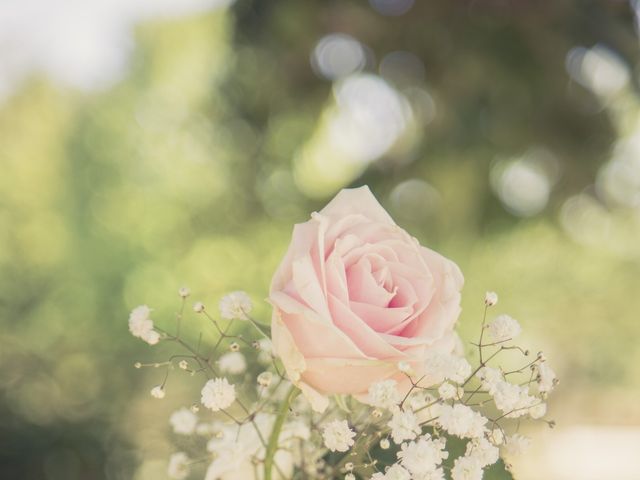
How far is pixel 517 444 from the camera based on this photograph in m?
0.39

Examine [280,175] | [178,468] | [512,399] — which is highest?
[512,399]

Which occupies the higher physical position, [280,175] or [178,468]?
[178,468]

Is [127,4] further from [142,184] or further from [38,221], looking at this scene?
[38,221]

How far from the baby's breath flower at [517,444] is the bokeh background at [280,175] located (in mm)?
155

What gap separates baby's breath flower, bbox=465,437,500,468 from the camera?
35 centimetres

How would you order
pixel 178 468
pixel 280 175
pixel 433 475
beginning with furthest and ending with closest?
pixel 280 175
pixel 178 468
pixel 433 475

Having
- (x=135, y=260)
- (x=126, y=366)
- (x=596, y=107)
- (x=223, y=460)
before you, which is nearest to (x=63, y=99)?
(x=135, y=260)

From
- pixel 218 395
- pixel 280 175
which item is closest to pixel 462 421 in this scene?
pixel 218 395

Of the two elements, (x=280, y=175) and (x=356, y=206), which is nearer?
(x=356, y=206)

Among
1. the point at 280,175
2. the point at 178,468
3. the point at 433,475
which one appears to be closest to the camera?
the point at 433,475

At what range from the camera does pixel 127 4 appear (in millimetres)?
4074

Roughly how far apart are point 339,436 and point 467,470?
6 centimetres

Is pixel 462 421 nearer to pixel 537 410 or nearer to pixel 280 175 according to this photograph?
pixel 537 410

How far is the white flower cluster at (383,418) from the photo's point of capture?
0.34m
